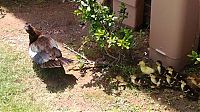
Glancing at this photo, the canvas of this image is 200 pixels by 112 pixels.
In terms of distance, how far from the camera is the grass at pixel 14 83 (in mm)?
3783

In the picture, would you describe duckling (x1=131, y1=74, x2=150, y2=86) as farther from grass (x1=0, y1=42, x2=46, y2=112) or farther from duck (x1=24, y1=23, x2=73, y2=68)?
grass (x1=0, y1=42, x2=46, y2=112)

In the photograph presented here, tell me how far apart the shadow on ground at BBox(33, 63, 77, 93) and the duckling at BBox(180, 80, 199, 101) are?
973mm

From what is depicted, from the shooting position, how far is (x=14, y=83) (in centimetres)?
412

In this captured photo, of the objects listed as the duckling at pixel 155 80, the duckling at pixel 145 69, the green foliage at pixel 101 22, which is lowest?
→ the duckling at pixel 155 80

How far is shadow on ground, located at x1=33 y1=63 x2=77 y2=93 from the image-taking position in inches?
159

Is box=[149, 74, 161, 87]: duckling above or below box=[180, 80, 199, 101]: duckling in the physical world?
above

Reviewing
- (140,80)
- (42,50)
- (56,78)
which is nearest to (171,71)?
(140,80)

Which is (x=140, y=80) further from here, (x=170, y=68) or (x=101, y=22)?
(x=101, y=22)

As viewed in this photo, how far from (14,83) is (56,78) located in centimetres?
38

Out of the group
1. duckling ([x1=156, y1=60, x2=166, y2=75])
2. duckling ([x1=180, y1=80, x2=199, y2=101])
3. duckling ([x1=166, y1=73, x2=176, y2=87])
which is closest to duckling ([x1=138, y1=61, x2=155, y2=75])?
duckling ([x1=156, y1=60, x2=166, y2=75])

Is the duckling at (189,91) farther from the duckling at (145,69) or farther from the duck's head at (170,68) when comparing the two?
the duckling at (145,69)

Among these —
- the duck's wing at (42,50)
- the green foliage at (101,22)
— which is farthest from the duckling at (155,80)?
the duck's wing at (42,50)

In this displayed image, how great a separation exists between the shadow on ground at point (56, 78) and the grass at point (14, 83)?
0.13m

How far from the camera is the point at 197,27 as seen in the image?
4090mm
